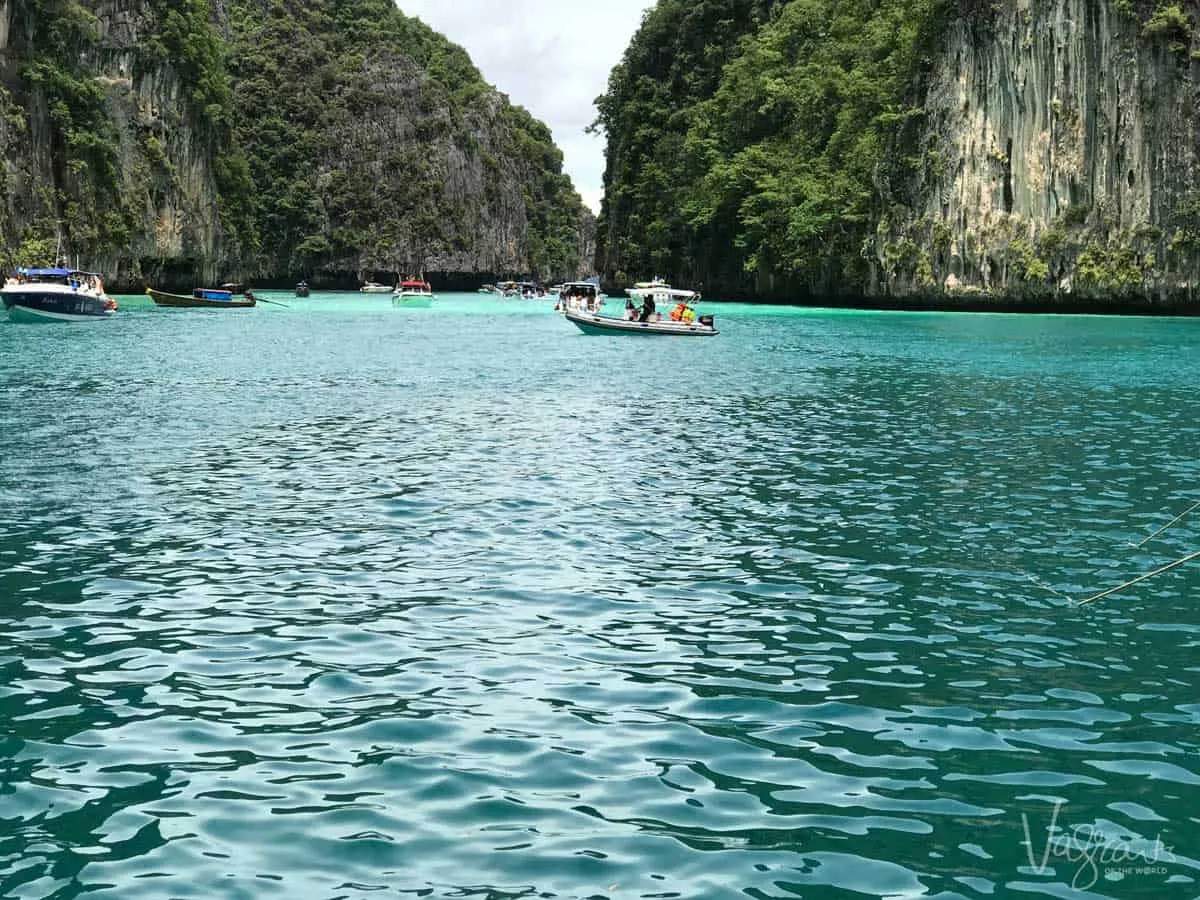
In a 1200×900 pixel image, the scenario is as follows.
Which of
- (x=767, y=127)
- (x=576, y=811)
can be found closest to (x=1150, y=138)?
(x=767, y=127)

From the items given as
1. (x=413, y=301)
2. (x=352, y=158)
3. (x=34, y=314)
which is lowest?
(x=34, y=314)

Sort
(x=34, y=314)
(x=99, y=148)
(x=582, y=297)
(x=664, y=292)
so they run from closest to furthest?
1. (x=34, y=314)
2. (x=664, y=292)
3. (x=582, y=297)
4. (x=99, y=148)

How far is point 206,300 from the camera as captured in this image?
8931 centimetres

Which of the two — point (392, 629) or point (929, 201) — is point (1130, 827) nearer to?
point (392, 629)

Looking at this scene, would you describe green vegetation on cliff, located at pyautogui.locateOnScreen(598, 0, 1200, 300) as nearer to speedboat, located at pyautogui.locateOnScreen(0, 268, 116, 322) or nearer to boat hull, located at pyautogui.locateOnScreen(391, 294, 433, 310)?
boat hull, located at pyautogui.locateOnScreen(391, 294, 433, 310)

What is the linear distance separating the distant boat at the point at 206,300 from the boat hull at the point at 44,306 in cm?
2221

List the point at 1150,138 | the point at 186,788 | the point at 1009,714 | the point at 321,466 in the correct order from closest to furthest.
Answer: the point at 186,788 → the point at 1009,714 → the point at 321,466 → the point at 1150,138

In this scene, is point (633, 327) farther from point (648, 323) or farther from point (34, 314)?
point (34, 314)

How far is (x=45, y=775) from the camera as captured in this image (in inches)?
283

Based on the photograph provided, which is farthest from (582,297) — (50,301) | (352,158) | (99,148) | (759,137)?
(352,158)

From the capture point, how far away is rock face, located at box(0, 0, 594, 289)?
91938 millimetres

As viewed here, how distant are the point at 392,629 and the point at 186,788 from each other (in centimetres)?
329

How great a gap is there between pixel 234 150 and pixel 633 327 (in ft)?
327

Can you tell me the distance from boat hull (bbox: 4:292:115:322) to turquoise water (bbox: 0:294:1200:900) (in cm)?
4401
